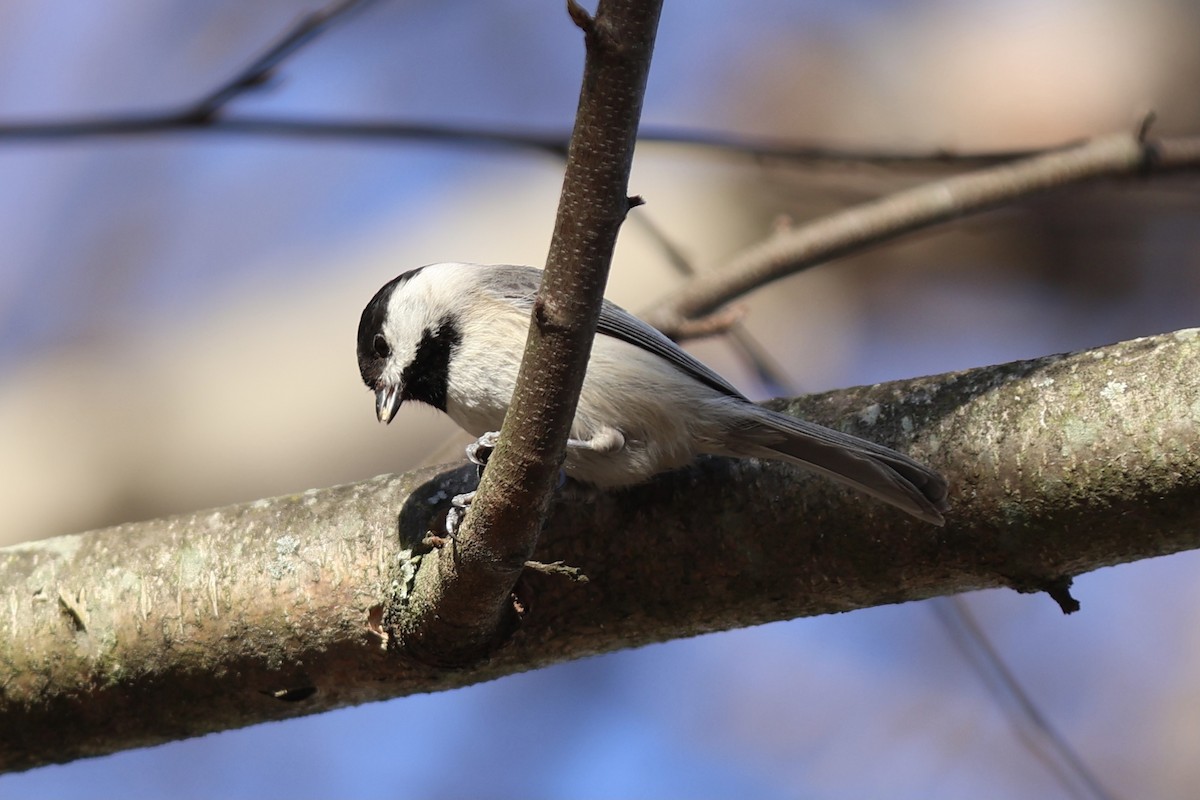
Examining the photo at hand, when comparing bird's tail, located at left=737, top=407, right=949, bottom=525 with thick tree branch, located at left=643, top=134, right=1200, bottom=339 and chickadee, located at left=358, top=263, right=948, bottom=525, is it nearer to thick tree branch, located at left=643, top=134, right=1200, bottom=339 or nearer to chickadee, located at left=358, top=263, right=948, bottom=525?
chickadee, located at left=358, top=263, right=948, bottom=525

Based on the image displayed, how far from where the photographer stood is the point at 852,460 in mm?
2035

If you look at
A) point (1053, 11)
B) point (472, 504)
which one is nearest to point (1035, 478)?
point (472, 504)

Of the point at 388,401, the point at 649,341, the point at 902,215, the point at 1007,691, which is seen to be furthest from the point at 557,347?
the point at 1007,691

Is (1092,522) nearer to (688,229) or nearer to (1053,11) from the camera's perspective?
(688,229)

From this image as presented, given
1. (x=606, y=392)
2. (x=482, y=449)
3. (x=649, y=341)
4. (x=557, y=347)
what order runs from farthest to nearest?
(x=649, y=341) → (x=606, y=392) → (x=482, y=449) → (x=557, y=347)

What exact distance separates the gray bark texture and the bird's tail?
40 millimetres

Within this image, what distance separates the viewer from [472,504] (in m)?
1.83

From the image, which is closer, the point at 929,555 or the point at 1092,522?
the point at 1092,522

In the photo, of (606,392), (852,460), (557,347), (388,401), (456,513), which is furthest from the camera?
(388,401)

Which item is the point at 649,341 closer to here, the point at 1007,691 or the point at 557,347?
the point at 557,347

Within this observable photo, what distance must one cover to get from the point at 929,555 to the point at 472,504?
84 cm

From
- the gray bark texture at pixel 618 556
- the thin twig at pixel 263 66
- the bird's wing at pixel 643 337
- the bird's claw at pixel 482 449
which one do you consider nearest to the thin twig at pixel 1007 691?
the gray bark texture at pixel 618 556

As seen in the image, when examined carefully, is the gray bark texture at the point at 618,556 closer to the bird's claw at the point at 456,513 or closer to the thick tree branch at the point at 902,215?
the bird's claw at the point at 456,513

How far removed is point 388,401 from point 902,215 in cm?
171
